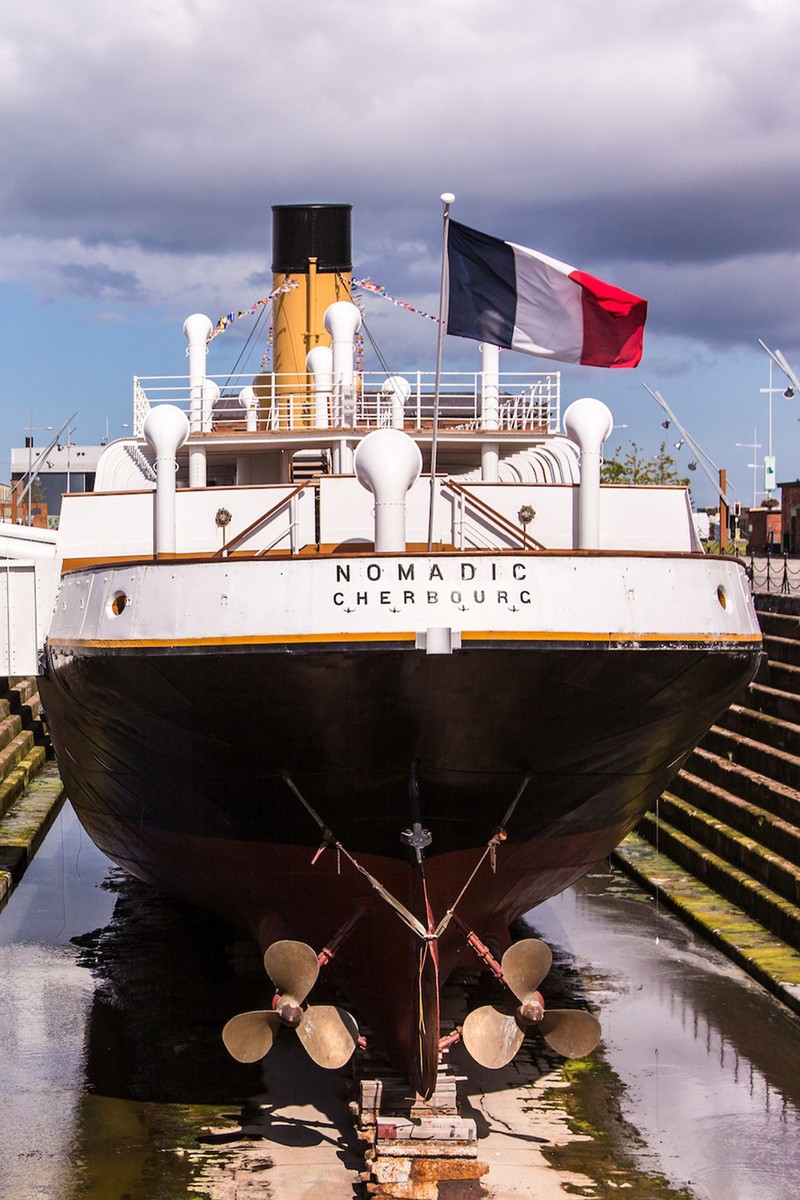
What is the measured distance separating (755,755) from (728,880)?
8.04 ft

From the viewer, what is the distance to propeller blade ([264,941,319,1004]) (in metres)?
9.23

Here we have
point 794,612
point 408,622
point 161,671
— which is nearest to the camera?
point 408,622

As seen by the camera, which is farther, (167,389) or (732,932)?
(167,389)

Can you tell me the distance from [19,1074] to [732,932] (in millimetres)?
6907

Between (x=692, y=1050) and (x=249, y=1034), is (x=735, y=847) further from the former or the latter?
(x=249, y=1034)

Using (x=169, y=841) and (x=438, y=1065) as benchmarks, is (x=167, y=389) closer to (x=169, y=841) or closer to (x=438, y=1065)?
(x=169, y=841)

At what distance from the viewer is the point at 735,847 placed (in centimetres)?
1587

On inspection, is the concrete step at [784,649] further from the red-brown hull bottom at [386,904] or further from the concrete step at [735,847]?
the red-brown hull bottom at [386,904]

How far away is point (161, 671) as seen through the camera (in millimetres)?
9617

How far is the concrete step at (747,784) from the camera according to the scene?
50.3 ft

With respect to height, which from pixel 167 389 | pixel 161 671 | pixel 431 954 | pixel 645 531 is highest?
pixel 167 389

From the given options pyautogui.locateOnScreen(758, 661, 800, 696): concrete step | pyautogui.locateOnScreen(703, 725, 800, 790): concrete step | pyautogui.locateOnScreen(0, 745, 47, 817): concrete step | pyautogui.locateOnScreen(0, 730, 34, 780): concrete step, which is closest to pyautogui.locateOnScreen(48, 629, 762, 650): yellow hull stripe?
pyautogui.locateOnScreen(703, 725, 800, 790): concrete step

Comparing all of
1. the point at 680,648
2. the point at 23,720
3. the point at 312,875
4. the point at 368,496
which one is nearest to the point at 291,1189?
the point at 312,875

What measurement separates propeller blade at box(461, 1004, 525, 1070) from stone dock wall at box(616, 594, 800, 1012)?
12.6ft
